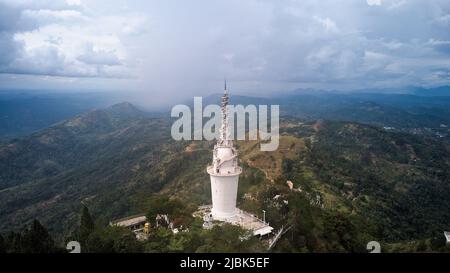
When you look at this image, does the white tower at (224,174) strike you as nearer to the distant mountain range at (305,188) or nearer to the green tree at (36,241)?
the distant mountain range at (305,188)

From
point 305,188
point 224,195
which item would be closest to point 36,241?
point 224,195

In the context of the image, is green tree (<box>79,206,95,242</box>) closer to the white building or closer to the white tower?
the white building

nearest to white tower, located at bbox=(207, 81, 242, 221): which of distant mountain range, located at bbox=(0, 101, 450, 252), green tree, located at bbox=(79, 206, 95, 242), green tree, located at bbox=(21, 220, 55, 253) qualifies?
distant mountain range, located at bbox=(0, 101, 450, 252)

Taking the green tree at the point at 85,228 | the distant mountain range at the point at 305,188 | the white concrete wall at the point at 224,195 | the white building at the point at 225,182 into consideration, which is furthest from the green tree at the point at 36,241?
the white concrete wall at the point at 224,195
